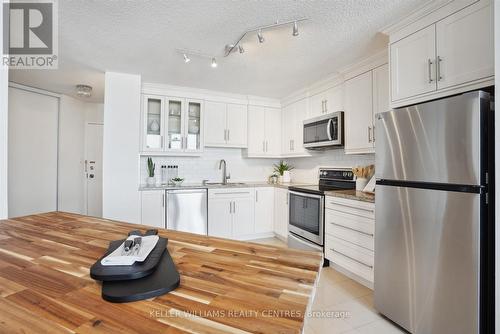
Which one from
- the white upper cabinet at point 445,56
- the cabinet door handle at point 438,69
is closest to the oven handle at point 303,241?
the white upper cabinet at point 445,56

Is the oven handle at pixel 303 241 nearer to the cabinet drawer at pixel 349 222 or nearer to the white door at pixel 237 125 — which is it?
the cabinet drawer at pixel 349 222

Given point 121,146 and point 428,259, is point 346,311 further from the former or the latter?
point 121,146

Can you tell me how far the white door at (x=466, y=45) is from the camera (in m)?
1.41

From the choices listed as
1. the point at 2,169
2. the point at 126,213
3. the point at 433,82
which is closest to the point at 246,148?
the point at 126,213

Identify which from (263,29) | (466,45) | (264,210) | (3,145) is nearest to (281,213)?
(264,210)

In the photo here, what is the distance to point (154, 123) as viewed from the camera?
3.50 metres

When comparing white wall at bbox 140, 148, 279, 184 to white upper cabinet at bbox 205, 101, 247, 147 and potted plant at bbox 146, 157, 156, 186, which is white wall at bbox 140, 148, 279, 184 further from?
white upper cabinet at bbox 205, 101, 247, 147

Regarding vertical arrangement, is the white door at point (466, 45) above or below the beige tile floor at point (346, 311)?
above

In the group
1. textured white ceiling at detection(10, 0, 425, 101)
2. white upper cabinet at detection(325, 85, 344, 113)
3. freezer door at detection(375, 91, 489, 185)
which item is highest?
textured white ceiling at detection(10, 0, 425, 101)

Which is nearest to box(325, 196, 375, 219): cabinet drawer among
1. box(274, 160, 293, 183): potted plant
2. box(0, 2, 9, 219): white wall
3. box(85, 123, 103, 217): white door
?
box(274, 160, 293, 183): potted plant

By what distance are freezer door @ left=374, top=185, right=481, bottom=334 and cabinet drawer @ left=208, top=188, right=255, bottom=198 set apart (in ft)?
6.97

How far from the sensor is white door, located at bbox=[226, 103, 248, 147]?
3936 millimetres

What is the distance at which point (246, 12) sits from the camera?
1.80m

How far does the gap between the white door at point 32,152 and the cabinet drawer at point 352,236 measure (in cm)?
440
